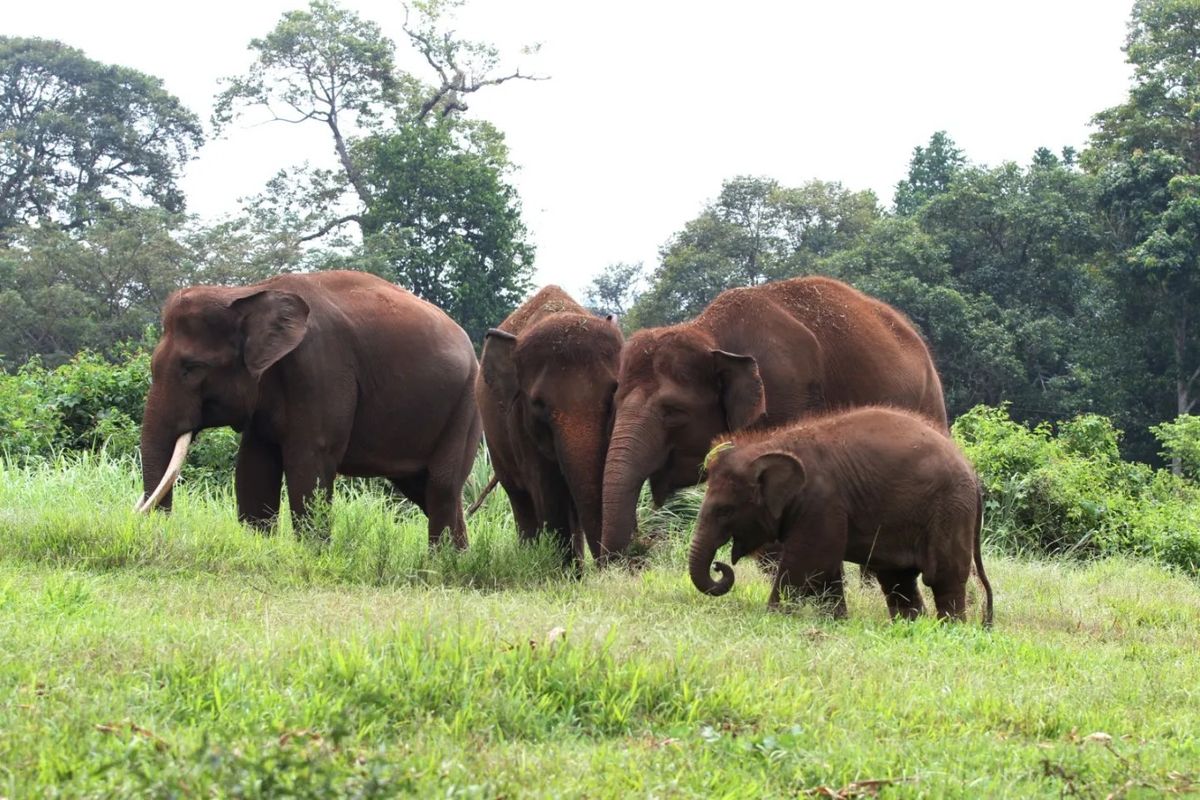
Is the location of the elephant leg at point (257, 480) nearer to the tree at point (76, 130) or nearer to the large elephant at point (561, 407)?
the large elephant at point (561, 407)

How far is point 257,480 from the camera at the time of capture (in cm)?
977

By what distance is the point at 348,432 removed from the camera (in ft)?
31.4

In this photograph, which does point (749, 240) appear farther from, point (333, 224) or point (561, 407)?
point (561, 407)

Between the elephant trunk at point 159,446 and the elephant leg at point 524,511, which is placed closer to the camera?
the elephant trunk at point 159,446

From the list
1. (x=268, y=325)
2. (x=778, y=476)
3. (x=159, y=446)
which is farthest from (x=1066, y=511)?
(x=159, y=446)

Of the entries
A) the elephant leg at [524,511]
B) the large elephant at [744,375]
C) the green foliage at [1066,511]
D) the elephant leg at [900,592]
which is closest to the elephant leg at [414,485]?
the elephant leg at [524,511]

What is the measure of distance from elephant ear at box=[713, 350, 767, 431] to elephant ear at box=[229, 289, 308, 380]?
275cm

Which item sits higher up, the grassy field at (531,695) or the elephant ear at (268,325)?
the elephant ear at (268,325)

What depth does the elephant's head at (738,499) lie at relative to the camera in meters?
7.21

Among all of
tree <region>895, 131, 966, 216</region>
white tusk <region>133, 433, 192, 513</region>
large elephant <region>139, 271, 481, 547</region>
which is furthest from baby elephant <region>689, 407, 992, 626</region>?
tree <region>895, 131, 966, 216</region>

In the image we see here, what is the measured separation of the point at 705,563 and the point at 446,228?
31.0 m

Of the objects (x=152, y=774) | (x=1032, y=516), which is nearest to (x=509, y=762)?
(x=152, y=774)

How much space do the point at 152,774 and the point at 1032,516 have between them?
43.8 feet

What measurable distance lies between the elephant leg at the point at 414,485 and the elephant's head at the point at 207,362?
65.4 inches
